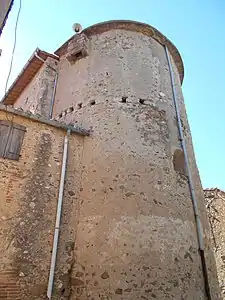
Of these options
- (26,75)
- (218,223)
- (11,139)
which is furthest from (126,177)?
(26,75)

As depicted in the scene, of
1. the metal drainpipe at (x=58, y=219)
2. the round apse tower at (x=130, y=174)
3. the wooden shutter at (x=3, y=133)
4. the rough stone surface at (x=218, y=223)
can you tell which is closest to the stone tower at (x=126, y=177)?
the round apse tower at (x=130, y=174)

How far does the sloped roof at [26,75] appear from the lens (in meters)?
11.5

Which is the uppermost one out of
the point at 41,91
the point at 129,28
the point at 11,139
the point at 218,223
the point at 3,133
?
the point at 129,28

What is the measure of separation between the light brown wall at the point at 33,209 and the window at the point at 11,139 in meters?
0.13

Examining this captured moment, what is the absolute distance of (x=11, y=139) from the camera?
7.20 meters

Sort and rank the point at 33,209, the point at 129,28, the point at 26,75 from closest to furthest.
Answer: the point at 33,209
the point at 129,28
the point at 26,75

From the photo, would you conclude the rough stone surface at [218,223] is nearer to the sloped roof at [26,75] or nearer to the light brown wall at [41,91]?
the light brown wall at [41,91]

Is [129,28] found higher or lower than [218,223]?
higher

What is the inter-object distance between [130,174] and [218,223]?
7592 mm

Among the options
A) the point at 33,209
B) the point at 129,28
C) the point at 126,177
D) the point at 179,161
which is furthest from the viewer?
the point at 129,28

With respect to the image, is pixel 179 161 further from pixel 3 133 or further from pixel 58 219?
pixel 3 133

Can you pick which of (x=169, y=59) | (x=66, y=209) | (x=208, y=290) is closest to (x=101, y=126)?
(x=66, y=209)

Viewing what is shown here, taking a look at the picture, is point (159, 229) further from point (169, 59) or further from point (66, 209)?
point (169, 59)

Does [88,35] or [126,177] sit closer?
[126,177]
